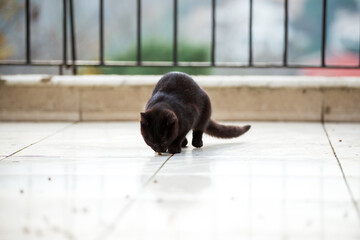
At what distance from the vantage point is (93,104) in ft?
18.2

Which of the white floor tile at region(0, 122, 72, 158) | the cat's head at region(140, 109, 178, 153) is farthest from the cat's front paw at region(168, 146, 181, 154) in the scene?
the white floor tile at region(0, 122, 72, 158)

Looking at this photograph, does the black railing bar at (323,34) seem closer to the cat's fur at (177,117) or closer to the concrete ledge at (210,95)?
the concrete ledge at (210,95)

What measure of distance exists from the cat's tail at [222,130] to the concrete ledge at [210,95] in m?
0.94

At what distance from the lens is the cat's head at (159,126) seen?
151 inches

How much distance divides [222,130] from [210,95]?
1.00 metres

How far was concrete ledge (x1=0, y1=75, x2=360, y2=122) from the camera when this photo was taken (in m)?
5.40

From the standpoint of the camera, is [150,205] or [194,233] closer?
[194,233]

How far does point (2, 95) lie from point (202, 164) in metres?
2.60

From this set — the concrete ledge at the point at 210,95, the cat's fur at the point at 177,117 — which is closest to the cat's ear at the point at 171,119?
the cat's fur at the point at 177,117

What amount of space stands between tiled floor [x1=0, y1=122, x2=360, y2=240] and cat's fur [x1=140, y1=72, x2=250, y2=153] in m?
0.09

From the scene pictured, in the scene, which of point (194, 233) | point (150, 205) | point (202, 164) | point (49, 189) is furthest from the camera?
point (202, 164)

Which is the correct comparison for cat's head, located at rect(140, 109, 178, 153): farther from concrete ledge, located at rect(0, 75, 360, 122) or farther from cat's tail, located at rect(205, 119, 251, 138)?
concrete ledge, located at rect(0, 75, 360, 122)

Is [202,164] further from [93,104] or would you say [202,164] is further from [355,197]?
[93,104]

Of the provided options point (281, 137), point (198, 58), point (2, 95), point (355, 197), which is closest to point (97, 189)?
point (355, 197)
